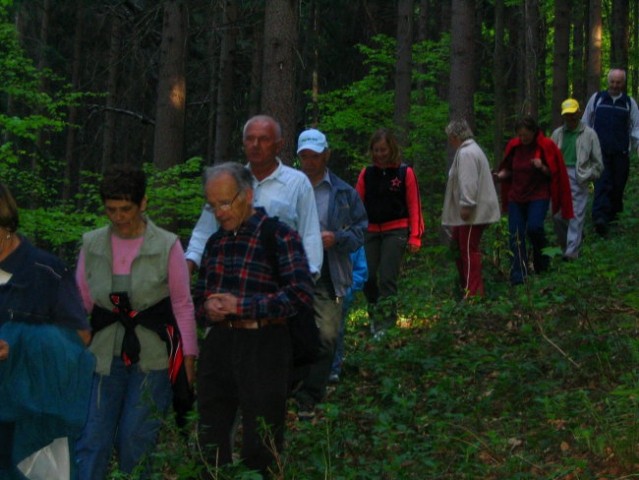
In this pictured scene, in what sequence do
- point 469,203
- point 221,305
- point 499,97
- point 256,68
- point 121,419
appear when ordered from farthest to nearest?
point 256,68, point 499,97, point 469,203, point 121,419, point 221,305

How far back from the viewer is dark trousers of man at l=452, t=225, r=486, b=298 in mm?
11039

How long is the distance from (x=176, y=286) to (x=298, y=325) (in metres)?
0.68

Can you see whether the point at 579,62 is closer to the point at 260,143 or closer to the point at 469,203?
the point at 469,203

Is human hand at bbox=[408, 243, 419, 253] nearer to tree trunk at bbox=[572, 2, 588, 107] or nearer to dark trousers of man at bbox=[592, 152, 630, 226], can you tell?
dark trousers of man at bbox=[592, 152, 630, 226]

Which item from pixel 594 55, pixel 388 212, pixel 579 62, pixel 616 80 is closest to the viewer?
pixel 388 212

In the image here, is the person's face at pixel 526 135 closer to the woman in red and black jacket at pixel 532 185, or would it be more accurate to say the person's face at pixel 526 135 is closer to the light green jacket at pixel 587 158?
the woman in red and black jacket at pixel 532 185

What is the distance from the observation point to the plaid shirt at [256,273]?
5148mm

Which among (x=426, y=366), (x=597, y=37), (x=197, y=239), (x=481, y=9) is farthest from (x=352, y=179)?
(x=197, y=239)

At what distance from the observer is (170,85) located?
53.4 ft

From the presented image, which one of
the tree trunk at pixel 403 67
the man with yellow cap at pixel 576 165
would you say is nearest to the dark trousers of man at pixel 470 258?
the man with yellow cap at pixel 576 165

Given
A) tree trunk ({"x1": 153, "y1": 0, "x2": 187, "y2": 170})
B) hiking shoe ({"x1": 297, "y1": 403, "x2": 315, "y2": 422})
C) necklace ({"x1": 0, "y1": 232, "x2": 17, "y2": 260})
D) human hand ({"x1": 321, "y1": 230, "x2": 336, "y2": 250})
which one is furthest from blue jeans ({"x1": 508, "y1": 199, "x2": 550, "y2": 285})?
necklace ({"x1": 0, "y1": 232, "x2": 17, "y2": 260})

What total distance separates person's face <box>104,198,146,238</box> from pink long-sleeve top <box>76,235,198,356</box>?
67 millimetres

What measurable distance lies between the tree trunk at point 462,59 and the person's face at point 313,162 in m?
7.42

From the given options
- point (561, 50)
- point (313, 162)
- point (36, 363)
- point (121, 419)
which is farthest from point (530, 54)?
point (36, 363)
